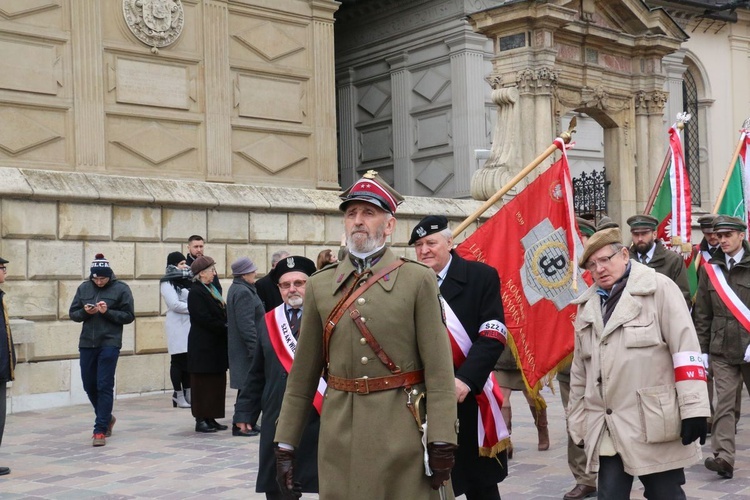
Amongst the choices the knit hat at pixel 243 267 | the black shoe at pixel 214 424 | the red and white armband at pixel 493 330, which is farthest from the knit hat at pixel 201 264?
the red and white armband at pixel 493 330

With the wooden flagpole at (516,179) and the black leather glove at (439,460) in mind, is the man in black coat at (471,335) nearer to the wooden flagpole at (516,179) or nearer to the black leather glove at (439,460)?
the black leather glove at (439,460)

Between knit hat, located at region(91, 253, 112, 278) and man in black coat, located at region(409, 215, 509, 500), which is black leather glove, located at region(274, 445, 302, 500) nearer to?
man in black coat, located at region(409, 215, 509, 500)

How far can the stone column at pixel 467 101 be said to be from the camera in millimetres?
22766

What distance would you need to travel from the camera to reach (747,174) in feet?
38.5

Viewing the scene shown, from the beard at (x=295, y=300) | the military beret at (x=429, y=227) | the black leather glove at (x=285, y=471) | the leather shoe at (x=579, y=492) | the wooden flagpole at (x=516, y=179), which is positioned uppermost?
the wooden flagpole at (x=516, y=179)

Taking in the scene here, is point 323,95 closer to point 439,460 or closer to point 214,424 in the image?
point 214,424

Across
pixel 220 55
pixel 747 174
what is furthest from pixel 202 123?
pixel 747 174

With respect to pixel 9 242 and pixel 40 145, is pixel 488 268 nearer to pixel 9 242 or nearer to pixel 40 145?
pixel 9 242

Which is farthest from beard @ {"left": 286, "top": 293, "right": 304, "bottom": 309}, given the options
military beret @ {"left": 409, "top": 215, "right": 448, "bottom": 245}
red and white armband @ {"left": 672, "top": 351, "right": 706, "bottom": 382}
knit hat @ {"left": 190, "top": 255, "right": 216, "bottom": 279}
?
knit hat @ {"left": 190, "top": 255, "right": 216, "bottom": 279}

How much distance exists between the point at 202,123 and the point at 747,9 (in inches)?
649

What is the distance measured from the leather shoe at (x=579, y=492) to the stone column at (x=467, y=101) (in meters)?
16.0

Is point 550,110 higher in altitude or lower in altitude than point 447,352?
higher

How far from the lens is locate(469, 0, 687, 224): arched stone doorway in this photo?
16.3m

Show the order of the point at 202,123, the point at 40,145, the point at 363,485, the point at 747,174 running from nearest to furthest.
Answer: the point at 363,485, the point at 747,174, the point at 40,145, the point at 202,123
